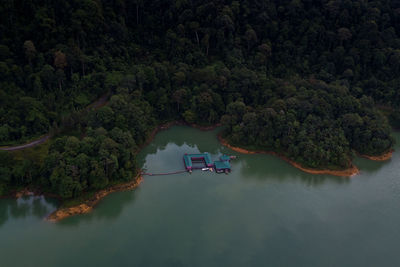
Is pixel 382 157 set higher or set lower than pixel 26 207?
higher

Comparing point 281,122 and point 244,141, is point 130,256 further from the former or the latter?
point 281,122

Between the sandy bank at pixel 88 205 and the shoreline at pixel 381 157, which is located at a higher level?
the shoreline at pixel 381 157

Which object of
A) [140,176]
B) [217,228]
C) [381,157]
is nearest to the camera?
[217,228]

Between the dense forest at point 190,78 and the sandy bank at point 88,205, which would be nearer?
the sandy bank at point 88,205

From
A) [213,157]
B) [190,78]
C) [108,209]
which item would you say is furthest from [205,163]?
[190,78]

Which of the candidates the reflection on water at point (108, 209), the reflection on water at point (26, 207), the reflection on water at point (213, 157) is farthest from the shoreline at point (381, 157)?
the reflection on water at point (26, 207)

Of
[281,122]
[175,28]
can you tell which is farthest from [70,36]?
[281,122]

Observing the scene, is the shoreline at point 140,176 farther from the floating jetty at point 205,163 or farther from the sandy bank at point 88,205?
the floating jetty at point 205,163

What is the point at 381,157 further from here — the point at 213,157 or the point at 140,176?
the point at 140,176
